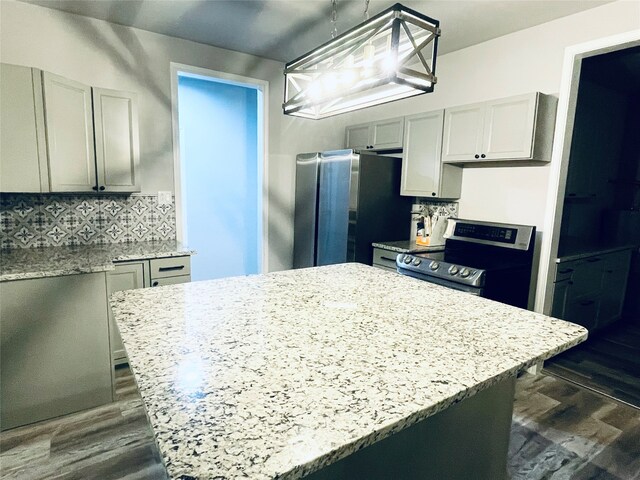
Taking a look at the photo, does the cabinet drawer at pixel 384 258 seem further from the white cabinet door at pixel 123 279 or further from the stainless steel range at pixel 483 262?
the white cabinet door at pixel 123 279

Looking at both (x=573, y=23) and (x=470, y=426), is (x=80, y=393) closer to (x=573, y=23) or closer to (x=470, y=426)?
(x=470, y=426)

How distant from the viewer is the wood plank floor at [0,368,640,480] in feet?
5.64

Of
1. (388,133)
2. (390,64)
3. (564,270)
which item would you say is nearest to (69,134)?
(390,64)

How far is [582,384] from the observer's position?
2574 mm

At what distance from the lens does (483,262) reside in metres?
2.61

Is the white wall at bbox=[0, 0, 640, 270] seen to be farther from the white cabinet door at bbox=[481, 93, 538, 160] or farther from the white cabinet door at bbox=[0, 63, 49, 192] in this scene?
the white cabinet door at bbox=[0, 63, 49, 192]

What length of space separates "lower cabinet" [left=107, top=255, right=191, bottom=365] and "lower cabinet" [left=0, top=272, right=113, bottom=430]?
203 mm

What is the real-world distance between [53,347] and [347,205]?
229 cm

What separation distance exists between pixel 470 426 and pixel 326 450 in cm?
75

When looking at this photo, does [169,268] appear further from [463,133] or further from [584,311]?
[584,311]

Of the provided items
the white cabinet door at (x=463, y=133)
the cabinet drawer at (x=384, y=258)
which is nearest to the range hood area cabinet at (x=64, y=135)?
the cabinet drawer at (x=384, y=258)

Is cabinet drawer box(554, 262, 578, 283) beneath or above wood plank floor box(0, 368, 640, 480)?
above

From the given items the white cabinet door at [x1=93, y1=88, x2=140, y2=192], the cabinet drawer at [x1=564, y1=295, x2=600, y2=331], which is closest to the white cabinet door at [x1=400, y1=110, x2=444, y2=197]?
the cabinet drawer at [x1=564, y1=295, x2=600, y2=331]

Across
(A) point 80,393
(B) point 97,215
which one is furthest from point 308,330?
(B) point 97,215
